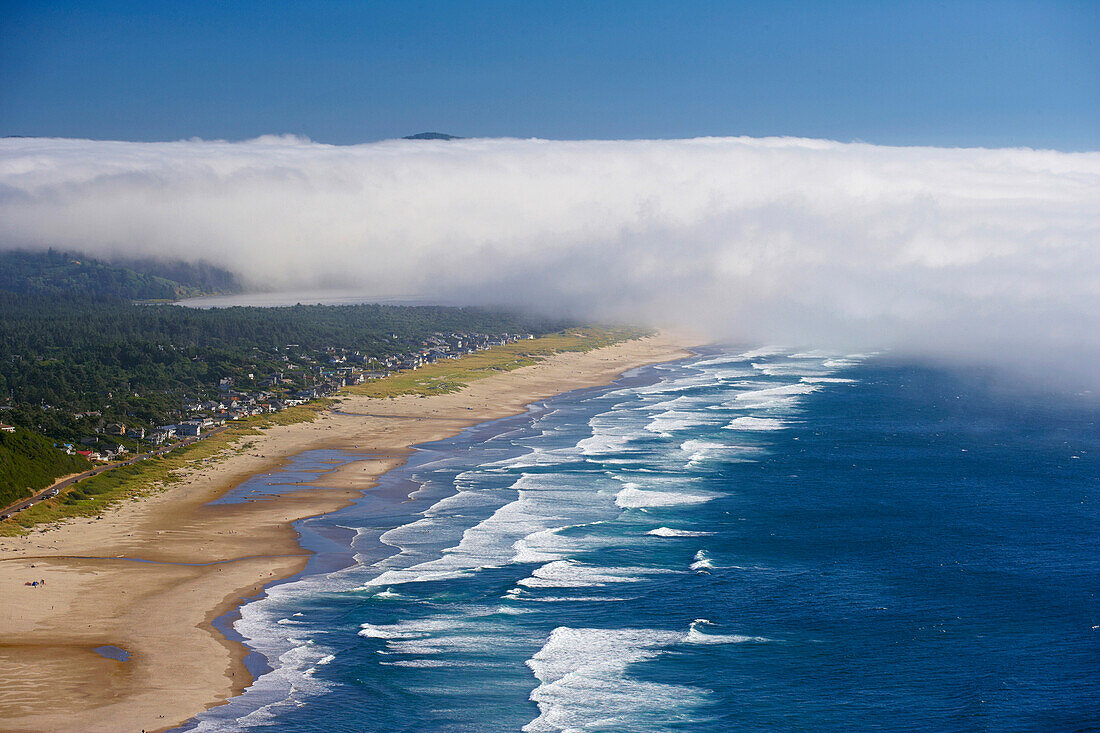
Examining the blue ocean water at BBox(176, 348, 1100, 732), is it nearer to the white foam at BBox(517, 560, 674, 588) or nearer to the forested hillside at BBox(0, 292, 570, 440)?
the white foam at BBox(517, 560, 674, 588)

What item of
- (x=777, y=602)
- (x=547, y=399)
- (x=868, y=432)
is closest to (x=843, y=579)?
(x=777, y=602)

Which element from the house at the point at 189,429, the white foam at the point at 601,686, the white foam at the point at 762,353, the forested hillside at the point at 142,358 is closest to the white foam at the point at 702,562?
the white foam at the point at 601,686

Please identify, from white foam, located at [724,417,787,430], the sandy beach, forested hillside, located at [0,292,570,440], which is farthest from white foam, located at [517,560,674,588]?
forested hillside, located at [0,292,570,440]

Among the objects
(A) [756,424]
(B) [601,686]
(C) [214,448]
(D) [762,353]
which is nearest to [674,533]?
(B) [601,686]

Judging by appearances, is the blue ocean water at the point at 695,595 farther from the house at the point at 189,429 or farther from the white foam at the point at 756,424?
the house at the point at 189,429

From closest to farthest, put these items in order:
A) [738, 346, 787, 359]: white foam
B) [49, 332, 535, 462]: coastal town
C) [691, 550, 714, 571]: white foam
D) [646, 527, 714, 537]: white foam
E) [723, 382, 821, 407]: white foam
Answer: [691, 550, 714, 571]: white foam, [646, 527, 714, 537]: white foam, [49, 332, 535, 462]: coastal town, [723, 382, 821, 407]: white foam, [738, 346, 787, 359]: white foam

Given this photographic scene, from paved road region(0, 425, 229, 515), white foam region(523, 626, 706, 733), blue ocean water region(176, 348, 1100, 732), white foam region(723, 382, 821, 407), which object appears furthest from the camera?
white foam region(723, 382, 821, 407)

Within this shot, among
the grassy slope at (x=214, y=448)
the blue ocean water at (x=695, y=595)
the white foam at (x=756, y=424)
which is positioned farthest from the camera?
the white foam at (x=756, y=424)
